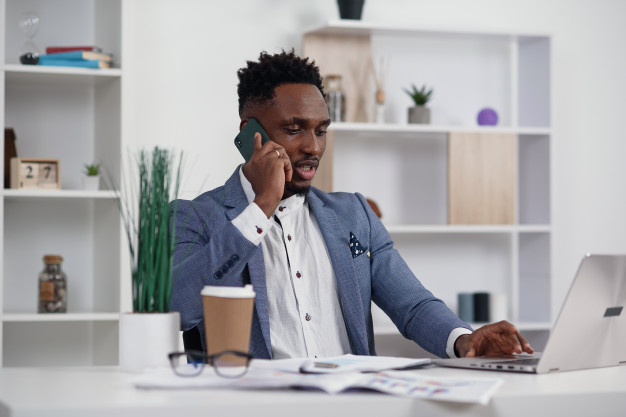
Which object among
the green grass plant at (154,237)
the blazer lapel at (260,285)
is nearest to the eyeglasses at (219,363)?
the green grass plant at (154,237)

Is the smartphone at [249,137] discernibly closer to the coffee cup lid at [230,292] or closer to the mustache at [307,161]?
the mustache at [307,161]

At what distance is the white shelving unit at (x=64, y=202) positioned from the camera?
3.68 m

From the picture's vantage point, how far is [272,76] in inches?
91.6

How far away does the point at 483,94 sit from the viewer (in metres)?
4.37

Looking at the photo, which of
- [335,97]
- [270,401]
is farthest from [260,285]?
[335,97]

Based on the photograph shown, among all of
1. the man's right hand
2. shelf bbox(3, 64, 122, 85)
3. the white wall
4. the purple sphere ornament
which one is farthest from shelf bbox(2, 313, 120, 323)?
the purple sphere ornament

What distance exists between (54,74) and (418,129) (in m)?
1.57

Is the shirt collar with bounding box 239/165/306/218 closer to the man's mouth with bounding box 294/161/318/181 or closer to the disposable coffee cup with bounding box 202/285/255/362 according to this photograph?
the man's mouth with bounding box 294/161/318/181

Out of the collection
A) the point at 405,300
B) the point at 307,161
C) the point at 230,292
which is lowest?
the point at 405,300

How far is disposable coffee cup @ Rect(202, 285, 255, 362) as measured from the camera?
1.38 m

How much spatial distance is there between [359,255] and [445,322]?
33 centimetres

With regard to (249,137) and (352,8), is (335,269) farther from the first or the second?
(352,8)

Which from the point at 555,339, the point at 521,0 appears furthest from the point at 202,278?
the point at 521,0

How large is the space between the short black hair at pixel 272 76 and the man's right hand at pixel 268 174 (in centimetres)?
28
